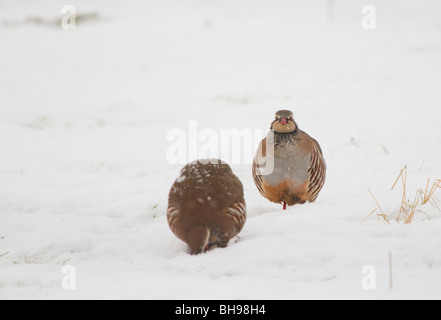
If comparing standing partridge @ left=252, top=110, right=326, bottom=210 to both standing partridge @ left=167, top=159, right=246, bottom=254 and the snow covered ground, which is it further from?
standing partridge @ left=167, top=159, right=246, bottom=254

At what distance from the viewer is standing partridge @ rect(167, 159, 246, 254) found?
2.92 m

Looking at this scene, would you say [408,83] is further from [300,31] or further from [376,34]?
[300,31]

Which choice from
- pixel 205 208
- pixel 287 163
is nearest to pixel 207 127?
pixel 287 163

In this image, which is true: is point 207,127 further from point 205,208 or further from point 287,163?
point 205,208

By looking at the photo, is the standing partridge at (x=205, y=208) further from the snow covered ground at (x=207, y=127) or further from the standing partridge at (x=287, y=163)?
the standing partridge at (x=287, y=163)

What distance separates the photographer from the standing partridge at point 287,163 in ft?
11.9

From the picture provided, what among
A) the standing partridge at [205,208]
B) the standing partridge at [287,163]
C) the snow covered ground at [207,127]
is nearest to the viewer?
the snow covered ground at [207,127]

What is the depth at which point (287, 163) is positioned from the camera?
362cm

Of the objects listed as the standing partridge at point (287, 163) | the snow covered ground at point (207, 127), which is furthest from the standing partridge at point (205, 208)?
the standing partridge at point (287, 163)

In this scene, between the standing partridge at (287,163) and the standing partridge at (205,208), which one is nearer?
the standing partridge at (205,208)

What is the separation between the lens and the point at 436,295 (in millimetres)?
2252

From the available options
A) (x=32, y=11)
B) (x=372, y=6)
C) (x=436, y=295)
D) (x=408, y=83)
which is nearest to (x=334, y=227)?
(x=436, y=295)

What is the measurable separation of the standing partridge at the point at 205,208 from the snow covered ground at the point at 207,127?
13 centimetres

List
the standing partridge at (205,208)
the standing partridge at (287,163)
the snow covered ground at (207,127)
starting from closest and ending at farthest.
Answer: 1. the snow covered ground at (207,127)
2. the standing partridge at (205,208)
3. the standing partridge at (287,163)
